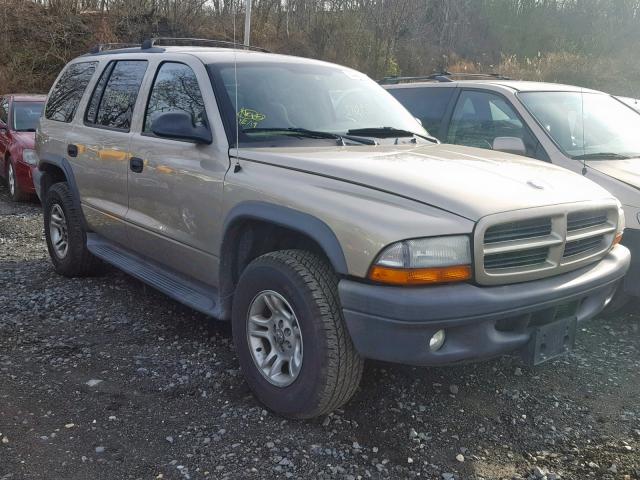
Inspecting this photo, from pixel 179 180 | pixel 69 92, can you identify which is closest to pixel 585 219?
pixel 179 180

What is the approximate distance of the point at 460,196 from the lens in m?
2.73

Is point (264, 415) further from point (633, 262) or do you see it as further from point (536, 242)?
point (633, 262)

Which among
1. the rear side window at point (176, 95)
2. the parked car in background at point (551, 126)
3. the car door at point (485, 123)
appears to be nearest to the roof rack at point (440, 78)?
Result: the parked car in background at point (551, 126)

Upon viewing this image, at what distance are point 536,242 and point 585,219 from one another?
1.57 ft

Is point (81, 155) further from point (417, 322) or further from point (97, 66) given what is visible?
point (417, 322)

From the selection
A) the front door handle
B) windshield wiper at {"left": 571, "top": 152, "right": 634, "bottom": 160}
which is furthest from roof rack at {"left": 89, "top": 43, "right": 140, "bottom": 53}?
windshield wiper at {"left": 571, "top": 152, "right": 634, "bottom": 160}

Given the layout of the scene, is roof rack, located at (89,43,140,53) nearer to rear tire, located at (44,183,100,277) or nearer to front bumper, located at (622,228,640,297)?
rear tire, located at (44,183,100,277)

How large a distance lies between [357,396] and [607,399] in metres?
1.41

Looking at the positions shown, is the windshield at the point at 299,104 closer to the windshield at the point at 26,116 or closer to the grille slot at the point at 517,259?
the grille slot at the point at 517,259

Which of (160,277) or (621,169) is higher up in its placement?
(621,169)

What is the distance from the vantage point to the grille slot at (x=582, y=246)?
9.96 feet

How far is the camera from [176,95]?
4.03 m

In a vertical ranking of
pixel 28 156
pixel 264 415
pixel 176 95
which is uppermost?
pixel 176 95

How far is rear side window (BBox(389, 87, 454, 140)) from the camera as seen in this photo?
19.2 feet
